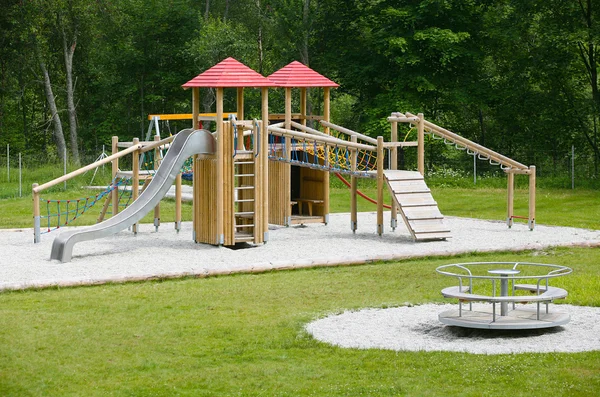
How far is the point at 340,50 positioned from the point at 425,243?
69.2ft

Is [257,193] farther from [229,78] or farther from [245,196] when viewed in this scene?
[229,78]

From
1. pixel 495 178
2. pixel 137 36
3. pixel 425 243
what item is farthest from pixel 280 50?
pixel 425 243

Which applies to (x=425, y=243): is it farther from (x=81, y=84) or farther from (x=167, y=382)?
(x=81, y=84)

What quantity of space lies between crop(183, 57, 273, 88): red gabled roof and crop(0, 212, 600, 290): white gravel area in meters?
2.72

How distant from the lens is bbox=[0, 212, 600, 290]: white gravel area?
1408 centimetres

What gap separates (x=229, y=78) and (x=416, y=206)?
403 centimetres

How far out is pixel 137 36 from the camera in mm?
39562

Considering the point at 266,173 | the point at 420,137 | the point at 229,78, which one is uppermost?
the point at 229,78

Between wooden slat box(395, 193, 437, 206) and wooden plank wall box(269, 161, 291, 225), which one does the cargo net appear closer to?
wooden plank wall box(269, 161, 291, 225)

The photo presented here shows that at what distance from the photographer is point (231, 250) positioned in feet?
53.7

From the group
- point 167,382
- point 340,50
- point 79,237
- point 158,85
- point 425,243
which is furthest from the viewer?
point 158,85

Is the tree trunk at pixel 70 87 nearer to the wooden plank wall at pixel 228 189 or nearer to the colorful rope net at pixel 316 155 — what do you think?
the colorful rope net at pixel 316 155

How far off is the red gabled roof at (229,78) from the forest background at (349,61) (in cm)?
1396

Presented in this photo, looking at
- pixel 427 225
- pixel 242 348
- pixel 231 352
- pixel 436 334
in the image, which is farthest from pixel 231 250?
pixel 231 352
